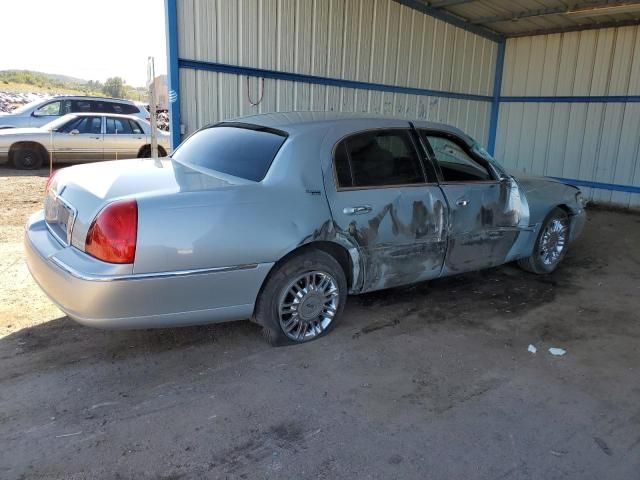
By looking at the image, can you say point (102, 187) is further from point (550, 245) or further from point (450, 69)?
point (450, 69)

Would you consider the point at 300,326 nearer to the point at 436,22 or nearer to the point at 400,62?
the point at 400,62

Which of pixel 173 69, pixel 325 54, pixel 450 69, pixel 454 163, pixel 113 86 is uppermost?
pixel 113 86

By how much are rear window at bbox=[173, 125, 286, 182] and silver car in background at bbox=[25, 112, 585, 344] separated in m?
0.02

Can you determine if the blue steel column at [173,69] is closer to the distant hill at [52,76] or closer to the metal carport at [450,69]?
the metal carport at [450,69]

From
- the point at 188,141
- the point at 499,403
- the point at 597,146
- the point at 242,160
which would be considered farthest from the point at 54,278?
the point at 597,146

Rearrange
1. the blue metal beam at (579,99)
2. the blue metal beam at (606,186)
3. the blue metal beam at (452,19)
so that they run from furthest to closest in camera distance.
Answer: the blue metal beam at (606,186)
the blue metal beam at (579,99)
the blue metal beam at (452,19)

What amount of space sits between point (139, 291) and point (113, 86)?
76274mm

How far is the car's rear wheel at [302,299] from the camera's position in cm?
359

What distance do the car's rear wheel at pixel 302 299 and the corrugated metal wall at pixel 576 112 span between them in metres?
8.91

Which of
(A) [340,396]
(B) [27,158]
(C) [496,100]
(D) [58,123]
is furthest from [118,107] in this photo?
(A) [340,396]

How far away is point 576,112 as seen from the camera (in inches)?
430

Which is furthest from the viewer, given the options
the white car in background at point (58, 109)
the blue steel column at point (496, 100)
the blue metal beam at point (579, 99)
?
the white car in background at point (58, 109)

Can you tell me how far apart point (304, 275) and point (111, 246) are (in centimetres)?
131

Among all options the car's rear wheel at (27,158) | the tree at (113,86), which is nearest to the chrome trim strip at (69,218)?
the car's rear wheel at (27,158)
